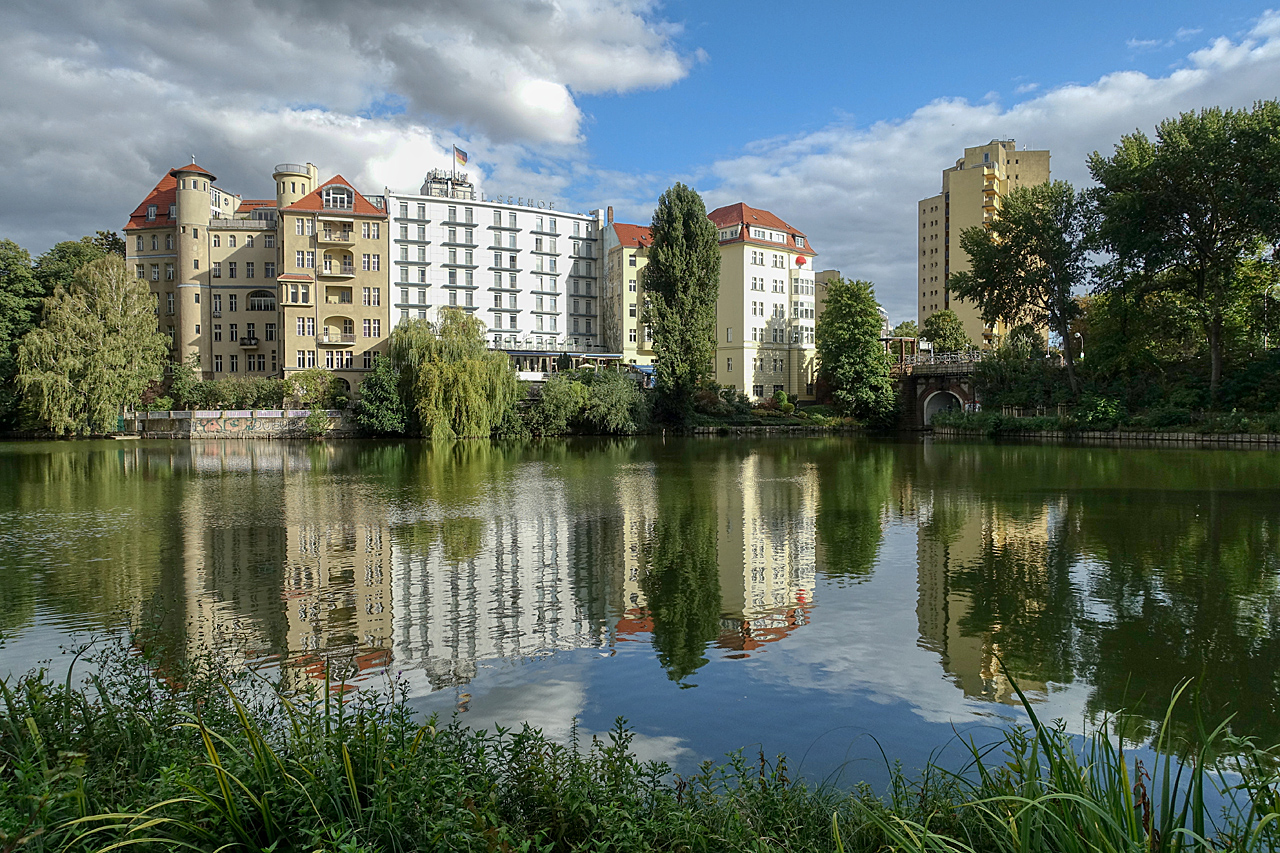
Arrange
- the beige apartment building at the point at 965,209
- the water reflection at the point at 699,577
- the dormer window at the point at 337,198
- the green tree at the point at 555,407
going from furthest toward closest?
the beige apartment building at the point at 965,209 < the dormer window at the point at 337,198 < the green tree at the point at 555,407 < the water reflection at the point at 699,577

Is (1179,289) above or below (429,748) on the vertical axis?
above

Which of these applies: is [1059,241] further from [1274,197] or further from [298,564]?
[298,564]

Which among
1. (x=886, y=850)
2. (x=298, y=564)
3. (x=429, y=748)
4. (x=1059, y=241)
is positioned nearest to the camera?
(x=886, y=850)

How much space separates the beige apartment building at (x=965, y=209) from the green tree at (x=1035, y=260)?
3088cm

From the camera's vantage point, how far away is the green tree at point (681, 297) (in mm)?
62406

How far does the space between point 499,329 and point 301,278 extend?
59.6ft

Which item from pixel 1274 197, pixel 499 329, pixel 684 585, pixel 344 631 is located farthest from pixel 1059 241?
pixel 344 631

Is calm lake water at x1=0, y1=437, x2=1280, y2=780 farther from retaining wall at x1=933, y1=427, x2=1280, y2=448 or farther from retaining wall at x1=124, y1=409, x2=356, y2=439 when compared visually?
retaining wall at x1=124, y1=409, x2=356, y2=439

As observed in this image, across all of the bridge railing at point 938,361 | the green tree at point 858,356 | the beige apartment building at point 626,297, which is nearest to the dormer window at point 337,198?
the beige apartment building at point 626,297

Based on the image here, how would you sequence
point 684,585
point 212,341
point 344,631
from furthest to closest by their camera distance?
point 212,341
point 684,585
point 344,631

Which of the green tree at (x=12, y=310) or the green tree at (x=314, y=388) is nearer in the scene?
the green tree at (x=12, y=310)

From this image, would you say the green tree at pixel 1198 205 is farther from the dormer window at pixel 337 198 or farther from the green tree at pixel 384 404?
the dormer window at pixel 337 198

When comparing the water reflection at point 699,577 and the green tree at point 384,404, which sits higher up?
the green tree at point 384,404

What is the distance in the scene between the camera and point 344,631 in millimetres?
10062
